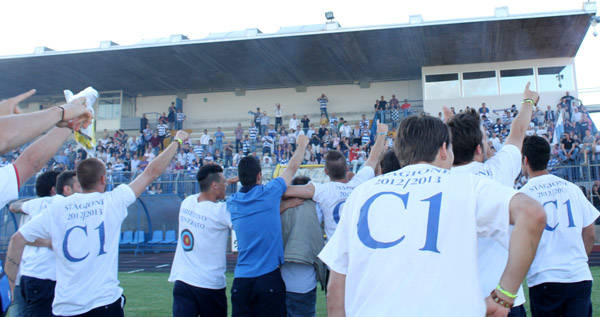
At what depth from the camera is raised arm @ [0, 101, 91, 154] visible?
1.95m

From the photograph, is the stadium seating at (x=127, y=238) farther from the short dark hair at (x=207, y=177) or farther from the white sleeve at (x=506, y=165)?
the white sleeve at (x=506, y=165)

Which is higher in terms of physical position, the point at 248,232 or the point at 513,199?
the point at 513,199

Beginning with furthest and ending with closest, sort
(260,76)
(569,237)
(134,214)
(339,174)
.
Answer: (260,76) < (134,214) < (339,174) < (569,237)

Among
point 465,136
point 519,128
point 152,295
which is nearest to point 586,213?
point 519,128

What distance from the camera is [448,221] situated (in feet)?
6.56

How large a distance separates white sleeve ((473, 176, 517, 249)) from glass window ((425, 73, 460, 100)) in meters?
24.9

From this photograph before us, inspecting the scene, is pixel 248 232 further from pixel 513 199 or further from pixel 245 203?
pixel 513 199

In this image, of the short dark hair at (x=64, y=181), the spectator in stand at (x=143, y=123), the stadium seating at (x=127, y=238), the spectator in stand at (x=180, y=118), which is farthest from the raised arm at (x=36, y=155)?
the spectator in stand at (x=180, y=118)

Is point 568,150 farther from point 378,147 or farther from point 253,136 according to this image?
point 253,136

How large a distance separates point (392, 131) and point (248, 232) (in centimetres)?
1961

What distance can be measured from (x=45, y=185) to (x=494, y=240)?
4709 millimetres

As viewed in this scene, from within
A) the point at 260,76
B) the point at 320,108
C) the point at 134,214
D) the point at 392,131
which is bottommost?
the point at 134,214

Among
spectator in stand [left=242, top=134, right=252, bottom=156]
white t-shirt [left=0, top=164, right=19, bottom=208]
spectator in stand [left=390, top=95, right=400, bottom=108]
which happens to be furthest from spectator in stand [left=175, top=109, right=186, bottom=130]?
white t-shirt [left=0, top=164, right=19, bottom=208]

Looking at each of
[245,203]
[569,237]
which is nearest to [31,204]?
[245,203]
